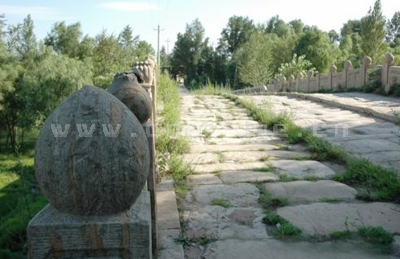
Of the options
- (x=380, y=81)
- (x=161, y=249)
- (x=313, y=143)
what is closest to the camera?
(x=161, y=249)

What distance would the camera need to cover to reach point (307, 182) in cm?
424

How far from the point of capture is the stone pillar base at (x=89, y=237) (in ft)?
5.25

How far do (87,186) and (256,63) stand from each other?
3784 centimetres

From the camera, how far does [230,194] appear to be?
389cm

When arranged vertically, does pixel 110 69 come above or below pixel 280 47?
below

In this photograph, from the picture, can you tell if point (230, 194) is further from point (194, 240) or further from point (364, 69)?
point (364, 69)

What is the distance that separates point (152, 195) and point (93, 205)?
1210 millimetres

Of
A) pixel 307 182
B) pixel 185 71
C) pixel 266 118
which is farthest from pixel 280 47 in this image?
pixel 307 182

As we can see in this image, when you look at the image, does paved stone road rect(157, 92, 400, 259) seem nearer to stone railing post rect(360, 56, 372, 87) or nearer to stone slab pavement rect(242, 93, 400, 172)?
stone slab pavement rect(242, 93, 400, 172)

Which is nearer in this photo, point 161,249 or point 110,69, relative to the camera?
point 161,249

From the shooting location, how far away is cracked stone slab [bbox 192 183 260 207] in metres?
3.72

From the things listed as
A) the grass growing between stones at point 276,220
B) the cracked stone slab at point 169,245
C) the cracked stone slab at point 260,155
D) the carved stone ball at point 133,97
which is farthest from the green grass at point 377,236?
the cracked stone slab at point 260,155

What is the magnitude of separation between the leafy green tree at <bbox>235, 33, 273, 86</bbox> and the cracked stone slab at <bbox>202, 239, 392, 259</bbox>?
113 ft

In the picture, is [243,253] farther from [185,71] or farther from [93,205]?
[185,71]
